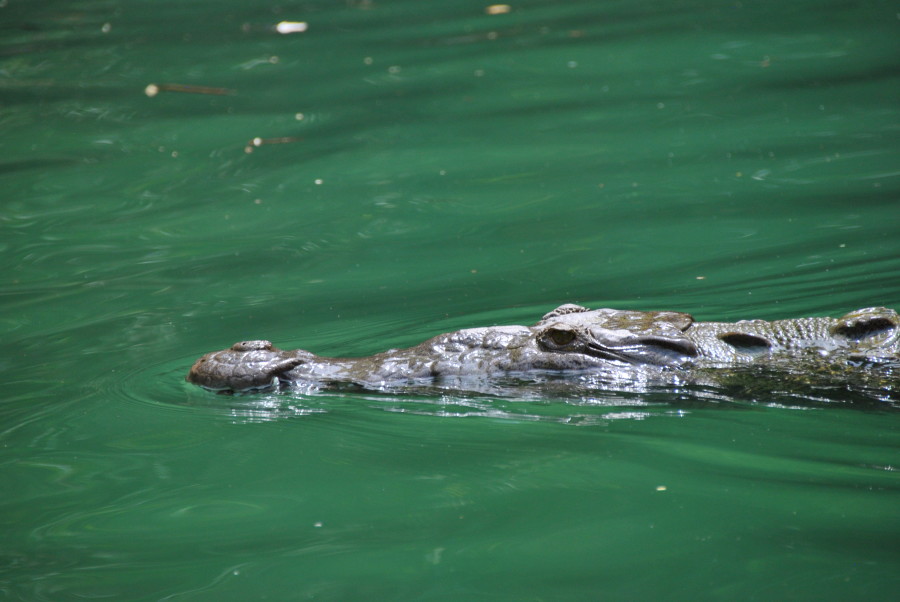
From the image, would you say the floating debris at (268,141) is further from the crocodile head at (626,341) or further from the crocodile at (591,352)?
the crocodile head at (626,341)

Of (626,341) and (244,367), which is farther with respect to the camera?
(244,367)

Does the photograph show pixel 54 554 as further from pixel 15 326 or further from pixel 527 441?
pixel 15 326

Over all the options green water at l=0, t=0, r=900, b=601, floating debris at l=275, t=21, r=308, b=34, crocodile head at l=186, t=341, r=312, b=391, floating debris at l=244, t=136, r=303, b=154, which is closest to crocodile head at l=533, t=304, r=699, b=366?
green water at l=0, t=0, r=900, b=601

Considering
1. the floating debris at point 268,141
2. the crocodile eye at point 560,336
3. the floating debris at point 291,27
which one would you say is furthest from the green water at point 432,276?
the crocodile eye at point 560,336

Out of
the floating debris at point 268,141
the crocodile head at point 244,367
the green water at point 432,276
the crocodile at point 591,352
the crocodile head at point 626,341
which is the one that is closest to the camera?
the green water at point 432,276

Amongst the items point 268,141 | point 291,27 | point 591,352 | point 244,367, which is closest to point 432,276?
point 244,367

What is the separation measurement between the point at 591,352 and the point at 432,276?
2433 mm

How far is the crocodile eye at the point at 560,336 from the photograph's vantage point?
5438 mm

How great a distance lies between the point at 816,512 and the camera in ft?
13.8

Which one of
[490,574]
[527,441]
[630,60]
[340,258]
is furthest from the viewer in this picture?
[630,60]

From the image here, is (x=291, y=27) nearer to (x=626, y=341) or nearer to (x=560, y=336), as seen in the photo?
(x=560, y=336)

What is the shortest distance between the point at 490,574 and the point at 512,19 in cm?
1132

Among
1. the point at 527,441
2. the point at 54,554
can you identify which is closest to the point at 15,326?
the point at 54,554

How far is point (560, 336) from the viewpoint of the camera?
545cm
